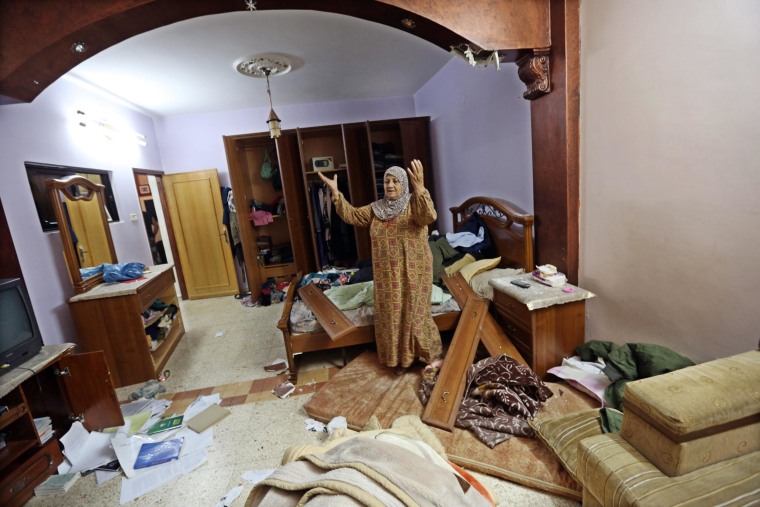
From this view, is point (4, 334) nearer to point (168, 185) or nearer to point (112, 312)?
point (112, 312)

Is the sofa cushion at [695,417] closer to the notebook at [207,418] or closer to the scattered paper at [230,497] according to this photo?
the scattered paper at [230,497]

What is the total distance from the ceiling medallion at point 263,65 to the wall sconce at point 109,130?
1397 mm

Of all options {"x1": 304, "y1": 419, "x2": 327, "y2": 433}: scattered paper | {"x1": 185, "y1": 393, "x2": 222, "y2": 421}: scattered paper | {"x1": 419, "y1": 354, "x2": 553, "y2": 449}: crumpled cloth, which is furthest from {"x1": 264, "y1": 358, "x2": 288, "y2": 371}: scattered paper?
{"x1": 419, "y1": 354, "x2": 553, "y2": 449}: crumpled cloth

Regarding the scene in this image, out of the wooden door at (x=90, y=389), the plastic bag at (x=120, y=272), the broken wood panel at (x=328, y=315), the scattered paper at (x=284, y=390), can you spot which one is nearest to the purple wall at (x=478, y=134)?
the broken wood panel at (x=328, y=315)

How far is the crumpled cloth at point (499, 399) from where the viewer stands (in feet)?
5.40

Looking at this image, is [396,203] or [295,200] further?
[295,200]

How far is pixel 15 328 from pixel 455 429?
7.84 ft

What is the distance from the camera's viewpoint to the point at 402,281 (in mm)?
2121

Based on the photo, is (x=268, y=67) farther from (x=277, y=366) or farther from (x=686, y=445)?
(x=686, y=445)

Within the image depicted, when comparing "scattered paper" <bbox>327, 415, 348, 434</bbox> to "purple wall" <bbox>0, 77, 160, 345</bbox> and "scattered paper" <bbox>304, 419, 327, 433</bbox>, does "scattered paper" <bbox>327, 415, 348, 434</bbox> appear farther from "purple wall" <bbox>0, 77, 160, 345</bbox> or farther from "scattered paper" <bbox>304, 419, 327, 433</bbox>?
"purple wall" <bbox>0, 77, 160, 345</bbox>

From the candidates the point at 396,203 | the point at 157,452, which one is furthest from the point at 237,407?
the point at 396,203

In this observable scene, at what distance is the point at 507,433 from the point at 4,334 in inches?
102

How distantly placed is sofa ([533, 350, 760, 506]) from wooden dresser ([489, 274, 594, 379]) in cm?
83

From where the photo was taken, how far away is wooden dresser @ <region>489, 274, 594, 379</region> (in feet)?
6.30
